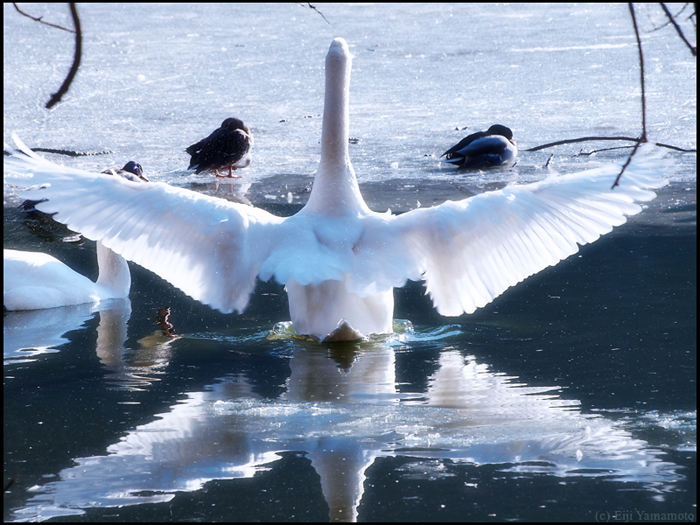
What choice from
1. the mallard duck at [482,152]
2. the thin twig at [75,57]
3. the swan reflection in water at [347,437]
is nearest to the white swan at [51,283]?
the swan reflection in water at [347,437]

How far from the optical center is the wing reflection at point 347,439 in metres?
3.02

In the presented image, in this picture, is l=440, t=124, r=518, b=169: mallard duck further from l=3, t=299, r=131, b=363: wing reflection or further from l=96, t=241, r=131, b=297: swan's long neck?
l=3, t=299, r=131, b=363: wing reflection

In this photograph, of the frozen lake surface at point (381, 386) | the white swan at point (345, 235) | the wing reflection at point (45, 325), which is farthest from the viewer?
the wing reflection at point (45, 325)

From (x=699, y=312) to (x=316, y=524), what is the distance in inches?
120

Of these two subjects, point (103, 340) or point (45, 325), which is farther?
point (45, 325)

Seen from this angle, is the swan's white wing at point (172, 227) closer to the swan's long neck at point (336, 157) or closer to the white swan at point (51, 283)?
the swan's long neck at point (336, 157)

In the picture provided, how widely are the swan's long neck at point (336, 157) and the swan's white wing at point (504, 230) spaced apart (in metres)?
0.36

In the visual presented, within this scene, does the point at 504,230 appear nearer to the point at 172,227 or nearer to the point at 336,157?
the point at 336,157

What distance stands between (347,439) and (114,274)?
3303 millimetres

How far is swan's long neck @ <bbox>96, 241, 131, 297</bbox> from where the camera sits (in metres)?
6.21

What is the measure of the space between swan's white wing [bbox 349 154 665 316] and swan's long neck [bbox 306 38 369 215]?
36 cm

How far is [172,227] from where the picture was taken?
4.41 metres

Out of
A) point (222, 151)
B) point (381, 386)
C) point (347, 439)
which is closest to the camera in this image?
point (347, 439)

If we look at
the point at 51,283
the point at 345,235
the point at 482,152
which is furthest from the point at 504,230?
the point at 482,152
